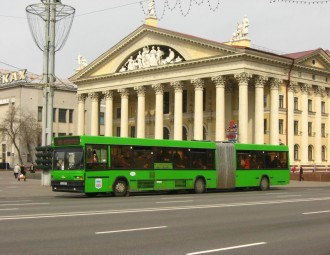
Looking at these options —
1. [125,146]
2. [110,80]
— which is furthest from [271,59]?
[125,146]

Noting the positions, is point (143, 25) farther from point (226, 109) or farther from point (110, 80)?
point (226, 109)

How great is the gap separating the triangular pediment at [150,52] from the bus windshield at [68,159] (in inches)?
1324

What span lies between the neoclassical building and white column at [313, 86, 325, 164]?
0.36 feet

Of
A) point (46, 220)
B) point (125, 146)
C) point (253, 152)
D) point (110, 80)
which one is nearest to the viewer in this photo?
point (46, 220)

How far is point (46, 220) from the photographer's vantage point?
50.1 ft

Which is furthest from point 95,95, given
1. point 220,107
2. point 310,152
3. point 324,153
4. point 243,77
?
point 324,153

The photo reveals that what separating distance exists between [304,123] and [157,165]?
38.9m

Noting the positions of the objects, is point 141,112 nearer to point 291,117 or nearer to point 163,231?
point 291,117

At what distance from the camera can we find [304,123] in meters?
66.7

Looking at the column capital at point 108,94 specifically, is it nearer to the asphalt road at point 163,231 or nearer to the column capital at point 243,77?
the column capital at point 243,77

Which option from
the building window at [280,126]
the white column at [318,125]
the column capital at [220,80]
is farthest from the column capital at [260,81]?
the white column at [318,125]

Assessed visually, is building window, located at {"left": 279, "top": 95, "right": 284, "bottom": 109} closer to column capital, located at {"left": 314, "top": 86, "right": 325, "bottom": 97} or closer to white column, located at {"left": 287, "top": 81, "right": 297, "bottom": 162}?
white column, located at {"left": 287, "top": 81, "right": 297, "bottom": 162}

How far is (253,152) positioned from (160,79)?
3254 cm

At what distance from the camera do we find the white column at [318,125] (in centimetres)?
6781
